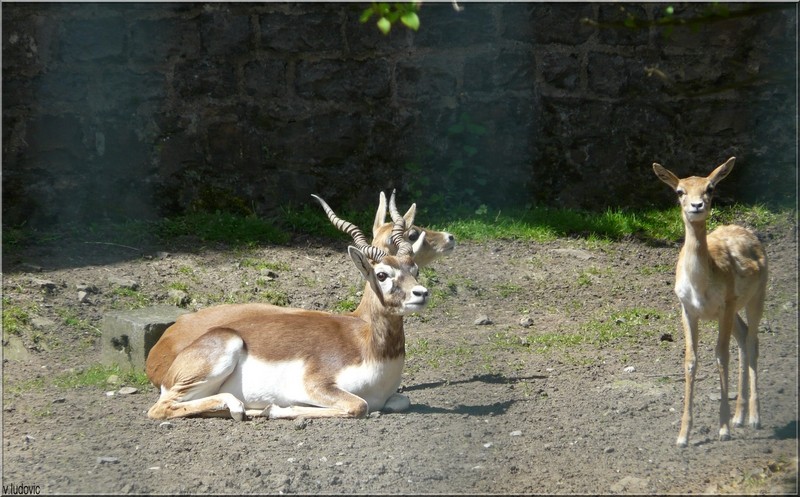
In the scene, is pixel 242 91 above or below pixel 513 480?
above

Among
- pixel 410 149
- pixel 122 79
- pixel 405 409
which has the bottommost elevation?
pixel 405 409

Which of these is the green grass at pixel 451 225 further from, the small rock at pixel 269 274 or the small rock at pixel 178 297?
the small rock at pixel 178 297

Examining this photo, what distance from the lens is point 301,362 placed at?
226 inches

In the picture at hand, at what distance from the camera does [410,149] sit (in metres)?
8.93

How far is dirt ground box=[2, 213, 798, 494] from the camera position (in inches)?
180

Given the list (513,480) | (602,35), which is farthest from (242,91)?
(513,480)

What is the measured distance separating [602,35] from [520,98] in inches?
34.1

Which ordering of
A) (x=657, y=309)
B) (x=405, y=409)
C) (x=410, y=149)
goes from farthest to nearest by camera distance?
(x=410, y=149), (x=657, y=309), (x=405, y=409)

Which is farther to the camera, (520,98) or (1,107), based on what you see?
(520,98)

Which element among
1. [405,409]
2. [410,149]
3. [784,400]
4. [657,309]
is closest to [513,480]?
[405,409]

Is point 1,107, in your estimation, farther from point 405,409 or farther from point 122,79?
point 405,409

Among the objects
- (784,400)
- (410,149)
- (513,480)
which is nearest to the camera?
(513,480)

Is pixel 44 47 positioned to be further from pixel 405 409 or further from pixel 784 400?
pixel 784 400

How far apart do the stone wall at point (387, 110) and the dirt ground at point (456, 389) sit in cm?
Answer: 77
